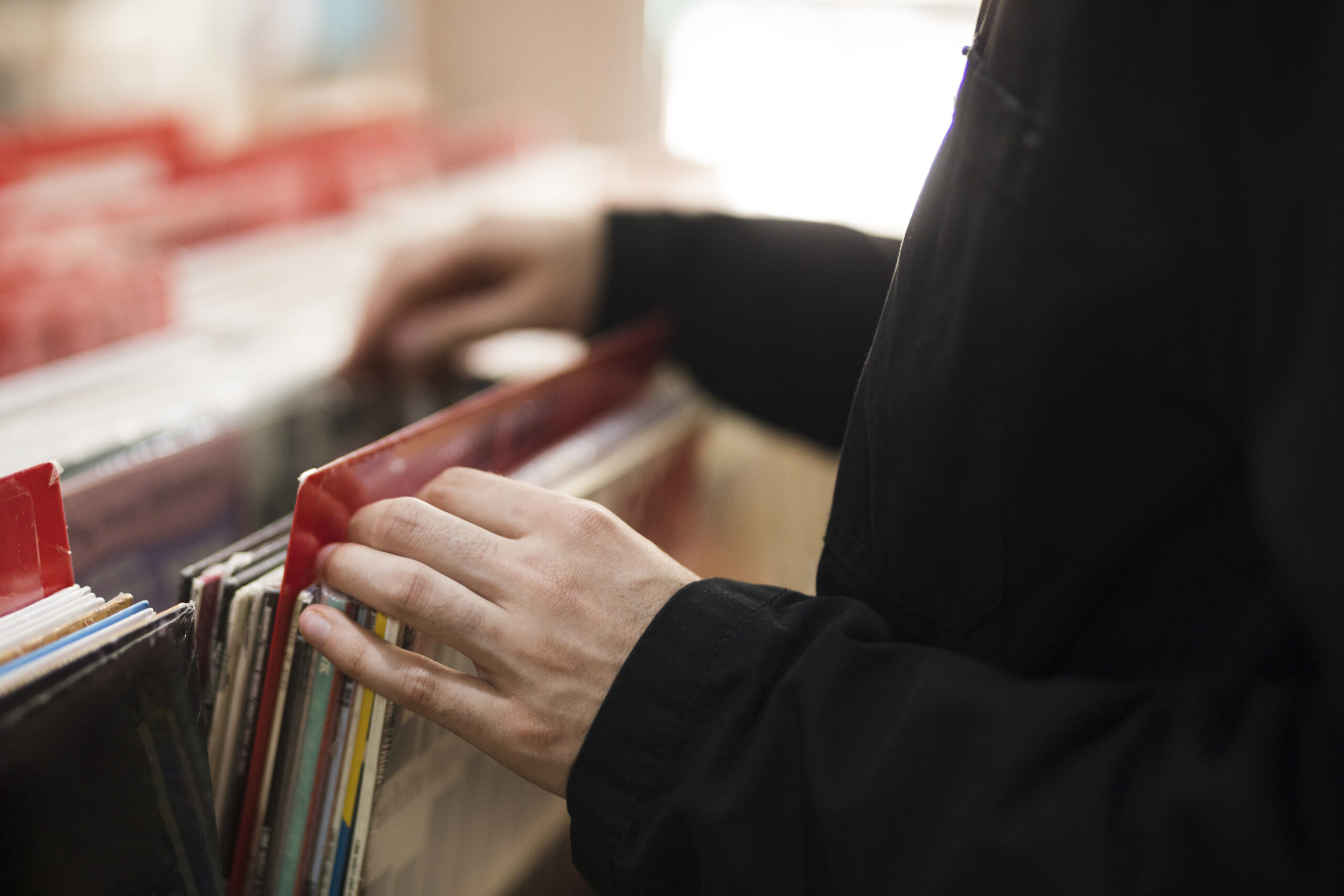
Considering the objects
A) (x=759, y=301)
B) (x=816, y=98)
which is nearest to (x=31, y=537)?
(x=759, y=301)

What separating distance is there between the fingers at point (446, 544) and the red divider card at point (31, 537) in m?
0.16

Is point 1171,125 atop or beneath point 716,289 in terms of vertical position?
atop

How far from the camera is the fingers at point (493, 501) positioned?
0.52m

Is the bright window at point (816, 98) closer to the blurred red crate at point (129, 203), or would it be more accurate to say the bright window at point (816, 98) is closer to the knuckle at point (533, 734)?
the blurred red crate at point (129, 203)

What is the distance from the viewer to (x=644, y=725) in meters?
0.45

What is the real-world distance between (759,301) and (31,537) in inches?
29.8

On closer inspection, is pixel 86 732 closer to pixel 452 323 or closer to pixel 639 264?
pixel 452 323

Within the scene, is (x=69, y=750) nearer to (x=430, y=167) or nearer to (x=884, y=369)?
(x=884, y=369)

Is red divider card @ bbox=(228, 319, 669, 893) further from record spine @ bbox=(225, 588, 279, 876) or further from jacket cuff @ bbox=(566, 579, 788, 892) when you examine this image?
jacket cuff @ bbox=(566, 579, 788, 892)

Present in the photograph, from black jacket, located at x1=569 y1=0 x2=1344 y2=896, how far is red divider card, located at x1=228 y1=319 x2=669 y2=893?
0.66ft

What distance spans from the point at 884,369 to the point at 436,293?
643 mm

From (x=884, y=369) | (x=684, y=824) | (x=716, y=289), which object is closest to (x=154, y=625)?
(x=684, y=824)

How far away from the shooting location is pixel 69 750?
39cm

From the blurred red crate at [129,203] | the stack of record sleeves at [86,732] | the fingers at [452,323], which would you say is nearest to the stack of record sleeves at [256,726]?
the stack of record sleeves at [86,732]
